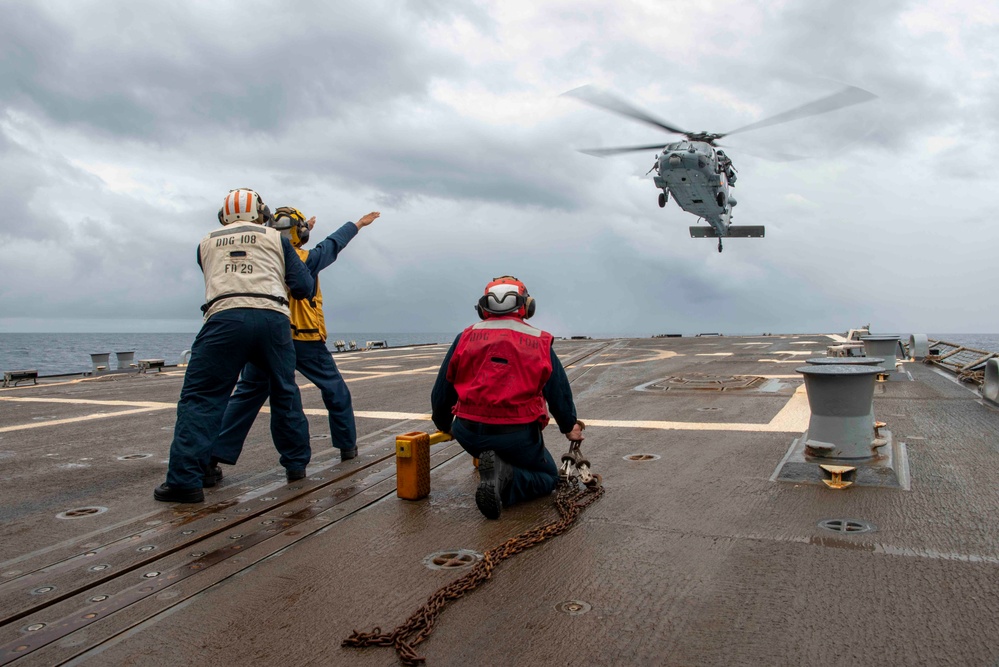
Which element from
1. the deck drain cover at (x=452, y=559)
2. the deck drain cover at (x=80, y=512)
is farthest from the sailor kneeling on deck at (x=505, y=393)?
the deck drain cover at (x=80, y=512)

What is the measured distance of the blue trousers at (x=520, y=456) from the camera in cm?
388

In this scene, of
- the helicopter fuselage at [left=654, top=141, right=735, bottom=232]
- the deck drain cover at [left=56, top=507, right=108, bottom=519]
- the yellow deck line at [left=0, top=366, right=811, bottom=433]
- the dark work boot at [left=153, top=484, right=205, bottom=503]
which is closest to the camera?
the deck drain cover at [left=56, top=507, right=108, bottom=519]

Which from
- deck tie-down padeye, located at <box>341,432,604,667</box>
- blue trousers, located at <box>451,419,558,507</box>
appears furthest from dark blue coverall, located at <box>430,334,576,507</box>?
deck tie-down padeye, located at <box>341,432,604,667</box>

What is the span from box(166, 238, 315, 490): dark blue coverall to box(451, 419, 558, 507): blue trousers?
54.3 inches

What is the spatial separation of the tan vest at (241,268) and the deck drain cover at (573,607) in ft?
9.22

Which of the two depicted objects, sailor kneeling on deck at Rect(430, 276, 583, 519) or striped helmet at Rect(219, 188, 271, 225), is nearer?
sailor kneeling on deck at Rect(430, 276, 583, 519)

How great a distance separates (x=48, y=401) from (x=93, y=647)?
912 cm

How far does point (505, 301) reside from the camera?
12.9 ft

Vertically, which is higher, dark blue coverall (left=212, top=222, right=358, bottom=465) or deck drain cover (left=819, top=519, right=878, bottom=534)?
dark blue coverall (left=212, top=222, right=358, bottom=465)

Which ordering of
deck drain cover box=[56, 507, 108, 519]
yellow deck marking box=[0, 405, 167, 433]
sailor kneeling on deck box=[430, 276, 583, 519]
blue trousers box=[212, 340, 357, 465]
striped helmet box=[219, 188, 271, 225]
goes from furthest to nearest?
yellow deck marking box=[0, 405, 167, 433] < blue trousers box=[212, 340, 357, 465] < striped helmet box=[219, 188, 271, 225] < deck drain cover box=[56, 507, 108, 519] < sailor kneeling on deck box=[430, 276, 583, 519]

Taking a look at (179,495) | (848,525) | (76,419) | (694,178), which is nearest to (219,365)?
(179,495)

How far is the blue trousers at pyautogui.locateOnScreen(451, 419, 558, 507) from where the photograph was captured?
388 centimetres

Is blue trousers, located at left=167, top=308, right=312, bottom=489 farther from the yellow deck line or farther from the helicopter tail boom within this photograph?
the helicopter tail boom

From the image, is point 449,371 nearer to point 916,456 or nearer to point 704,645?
point 704,645
